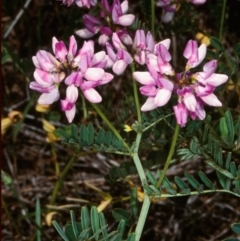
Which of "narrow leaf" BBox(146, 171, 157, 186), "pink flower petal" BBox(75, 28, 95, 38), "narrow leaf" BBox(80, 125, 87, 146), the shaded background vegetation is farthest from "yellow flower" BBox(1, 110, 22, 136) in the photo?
"narrow leaf" BBox(146, 171, 157, 186)

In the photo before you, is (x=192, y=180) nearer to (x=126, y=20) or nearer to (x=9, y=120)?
(x=126, y=20)

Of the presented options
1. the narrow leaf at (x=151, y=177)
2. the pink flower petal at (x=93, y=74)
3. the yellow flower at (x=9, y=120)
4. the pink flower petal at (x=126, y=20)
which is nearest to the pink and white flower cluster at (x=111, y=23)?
the pink flower petal at (x=126, y=20)

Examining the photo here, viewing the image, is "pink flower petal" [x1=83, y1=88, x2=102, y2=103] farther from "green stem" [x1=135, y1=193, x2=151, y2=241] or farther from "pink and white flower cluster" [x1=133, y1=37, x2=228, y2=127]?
"green stem" [x1=135, y1=193, x2=151, y2=241]

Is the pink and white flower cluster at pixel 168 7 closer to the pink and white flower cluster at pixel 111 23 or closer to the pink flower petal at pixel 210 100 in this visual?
the pink and white flower cluster at pixel 111 23

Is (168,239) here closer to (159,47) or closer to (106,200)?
(106,200)

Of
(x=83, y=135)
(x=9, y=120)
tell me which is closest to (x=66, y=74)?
(x=83, y=135)
